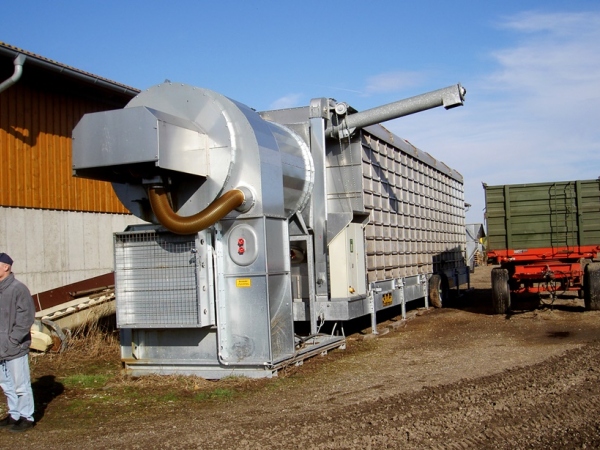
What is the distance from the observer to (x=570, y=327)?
40.2 ft

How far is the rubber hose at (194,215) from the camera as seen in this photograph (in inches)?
311

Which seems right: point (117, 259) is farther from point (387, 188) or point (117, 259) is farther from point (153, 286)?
point (387, 188)

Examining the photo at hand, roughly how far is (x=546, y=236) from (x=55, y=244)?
32.8 ft

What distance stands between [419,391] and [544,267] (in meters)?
7.51

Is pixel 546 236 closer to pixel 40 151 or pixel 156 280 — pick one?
pixel 156 280

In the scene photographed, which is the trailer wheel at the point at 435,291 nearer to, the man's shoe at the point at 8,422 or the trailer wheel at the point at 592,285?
the trailer wheel at the point at 592,285

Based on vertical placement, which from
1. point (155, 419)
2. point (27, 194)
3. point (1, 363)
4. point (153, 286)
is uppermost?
point (27, 194)

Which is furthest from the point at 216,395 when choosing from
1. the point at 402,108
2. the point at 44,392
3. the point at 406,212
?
the point at 406,212

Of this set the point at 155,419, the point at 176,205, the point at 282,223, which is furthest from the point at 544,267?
the point at 155,419

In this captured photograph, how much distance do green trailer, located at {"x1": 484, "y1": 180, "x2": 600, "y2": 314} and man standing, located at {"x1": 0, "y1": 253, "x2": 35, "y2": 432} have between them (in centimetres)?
1001

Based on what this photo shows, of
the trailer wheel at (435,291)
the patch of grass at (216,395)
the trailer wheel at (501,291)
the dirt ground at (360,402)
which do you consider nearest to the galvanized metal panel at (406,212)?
the trailer wheel at (435,291)

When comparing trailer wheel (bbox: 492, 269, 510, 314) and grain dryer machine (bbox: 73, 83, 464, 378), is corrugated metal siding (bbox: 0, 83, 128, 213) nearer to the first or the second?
grain dryer machine (bbox: 73, 83, 464, 378)

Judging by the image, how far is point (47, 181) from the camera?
45.3 ft

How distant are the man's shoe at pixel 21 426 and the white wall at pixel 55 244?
6.79 m
